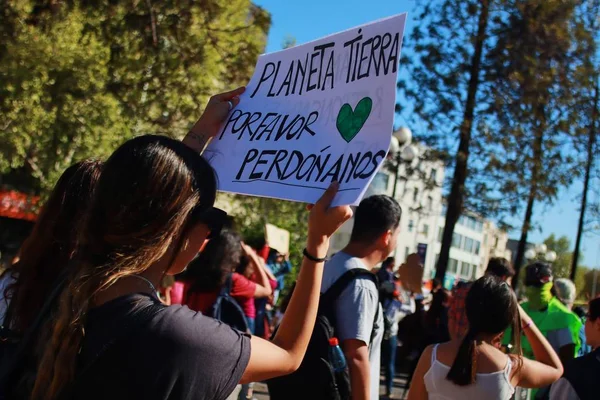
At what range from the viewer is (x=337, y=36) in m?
2.40

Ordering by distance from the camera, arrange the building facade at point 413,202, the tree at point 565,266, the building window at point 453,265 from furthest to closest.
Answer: the building window at point 453,265, the tree at point 565,266, the building facade at point 413,202

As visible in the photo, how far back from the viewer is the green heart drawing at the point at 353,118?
84.2 inches

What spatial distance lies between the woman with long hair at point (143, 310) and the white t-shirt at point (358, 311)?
4.44ft

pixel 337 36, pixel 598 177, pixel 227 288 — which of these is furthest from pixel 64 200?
pixel 598 177

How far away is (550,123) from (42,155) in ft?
33.8

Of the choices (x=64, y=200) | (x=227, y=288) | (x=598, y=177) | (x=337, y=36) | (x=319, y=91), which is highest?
(x=598, y=177)

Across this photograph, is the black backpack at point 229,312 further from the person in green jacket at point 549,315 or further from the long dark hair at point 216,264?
the person in green jacket at point 549,315

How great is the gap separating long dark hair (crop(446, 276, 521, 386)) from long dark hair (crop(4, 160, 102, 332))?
1.74m

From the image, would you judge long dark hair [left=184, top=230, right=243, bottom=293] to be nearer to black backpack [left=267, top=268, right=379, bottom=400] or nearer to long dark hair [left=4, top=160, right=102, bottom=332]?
black backpack [left=267, top=268, right=379, bottom=400]

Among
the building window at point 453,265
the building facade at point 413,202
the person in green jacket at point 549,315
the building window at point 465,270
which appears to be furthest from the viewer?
the building window at point 465,270

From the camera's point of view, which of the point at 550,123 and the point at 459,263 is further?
the point at 459,263

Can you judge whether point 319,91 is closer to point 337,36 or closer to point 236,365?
point 337,36

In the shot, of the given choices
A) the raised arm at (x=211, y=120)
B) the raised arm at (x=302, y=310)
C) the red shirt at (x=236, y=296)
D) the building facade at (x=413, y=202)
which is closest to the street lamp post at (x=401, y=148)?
the building facade at (x=413, y=202)

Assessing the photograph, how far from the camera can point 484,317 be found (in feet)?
10.8
